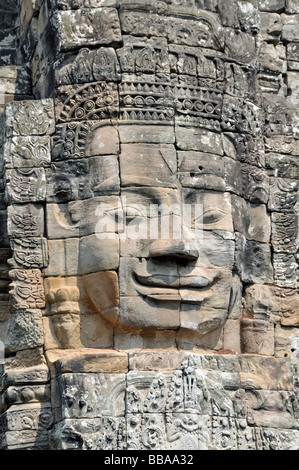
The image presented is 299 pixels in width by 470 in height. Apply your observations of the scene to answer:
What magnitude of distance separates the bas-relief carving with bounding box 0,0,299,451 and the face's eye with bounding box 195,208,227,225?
0.5 inches

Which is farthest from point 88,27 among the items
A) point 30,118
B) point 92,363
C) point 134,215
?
→ point 92,363

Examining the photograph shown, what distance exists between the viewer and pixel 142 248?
560 inches

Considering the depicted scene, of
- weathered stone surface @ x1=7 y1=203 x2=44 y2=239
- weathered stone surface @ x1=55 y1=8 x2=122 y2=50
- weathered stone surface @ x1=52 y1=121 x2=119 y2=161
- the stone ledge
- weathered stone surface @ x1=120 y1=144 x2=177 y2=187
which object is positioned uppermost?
weathered stone surface @ x1=55 y1=8 x2=122 y2=50

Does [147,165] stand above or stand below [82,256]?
above

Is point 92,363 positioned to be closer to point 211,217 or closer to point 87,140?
point 211,217

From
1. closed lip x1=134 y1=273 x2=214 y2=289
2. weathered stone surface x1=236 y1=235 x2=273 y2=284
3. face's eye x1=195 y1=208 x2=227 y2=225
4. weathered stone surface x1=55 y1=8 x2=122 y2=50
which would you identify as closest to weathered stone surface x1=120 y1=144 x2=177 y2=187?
face's eye x1=195 y1=208 x2=227 y2=225

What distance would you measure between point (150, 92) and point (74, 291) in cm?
215

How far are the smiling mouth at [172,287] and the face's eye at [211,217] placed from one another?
59cm

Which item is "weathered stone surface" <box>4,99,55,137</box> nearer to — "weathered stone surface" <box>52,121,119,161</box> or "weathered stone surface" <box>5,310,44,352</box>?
"weathered stone surface" <box>52,121,119,161</box>

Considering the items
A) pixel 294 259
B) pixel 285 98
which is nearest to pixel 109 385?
pixel 294 259

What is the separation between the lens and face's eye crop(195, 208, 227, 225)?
47.7 ft

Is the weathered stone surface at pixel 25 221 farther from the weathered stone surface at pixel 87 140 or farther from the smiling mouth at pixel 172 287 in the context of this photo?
the smiling mouth at pixel 172 287

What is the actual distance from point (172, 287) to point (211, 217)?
0.88 meters

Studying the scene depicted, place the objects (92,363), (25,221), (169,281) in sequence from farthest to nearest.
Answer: (25,221) → (169,281) → (92,363)
